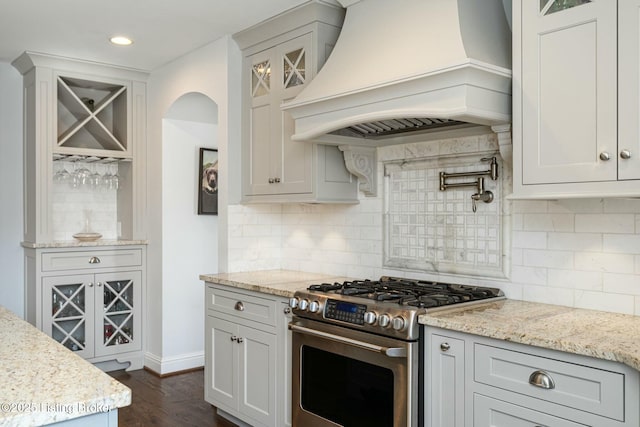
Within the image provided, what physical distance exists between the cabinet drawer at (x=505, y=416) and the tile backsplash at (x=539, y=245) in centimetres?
70

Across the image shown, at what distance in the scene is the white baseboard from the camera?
4586mm

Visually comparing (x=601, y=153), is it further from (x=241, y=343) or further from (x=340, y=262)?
(x=241, y=343)

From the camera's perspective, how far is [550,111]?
2207 millimetres

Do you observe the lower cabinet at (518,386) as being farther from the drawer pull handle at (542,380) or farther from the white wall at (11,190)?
the white wall at (11,190)

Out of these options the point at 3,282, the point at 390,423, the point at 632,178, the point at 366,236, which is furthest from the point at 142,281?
the point at 632,178

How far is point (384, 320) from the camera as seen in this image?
2.37 meters

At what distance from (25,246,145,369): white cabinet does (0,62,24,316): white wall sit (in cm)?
14

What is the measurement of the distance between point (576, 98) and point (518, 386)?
1087 mm

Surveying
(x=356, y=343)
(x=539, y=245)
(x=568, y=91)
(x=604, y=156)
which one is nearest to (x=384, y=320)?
(x=356, y=343)

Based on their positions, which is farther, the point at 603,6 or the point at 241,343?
the point at 241,343

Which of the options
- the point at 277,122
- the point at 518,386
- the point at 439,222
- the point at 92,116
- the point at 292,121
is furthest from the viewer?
the point at 92,116

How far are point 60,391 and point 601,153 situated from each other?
1903 millimetres

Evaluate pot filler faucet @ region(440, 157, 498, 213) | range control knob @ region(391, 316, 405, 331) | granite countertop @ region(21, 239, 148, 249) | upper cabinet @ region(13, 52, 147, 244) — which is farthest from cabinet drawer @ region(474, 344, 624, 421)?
upper cabinet @ region(13, 52, 147, 244)

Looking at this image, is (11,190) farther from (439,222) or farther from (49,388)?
(49,388)
